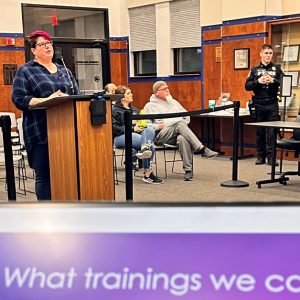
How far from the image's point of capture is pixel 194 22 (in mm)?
8891

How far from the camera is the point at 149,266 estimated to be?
0.98 meters

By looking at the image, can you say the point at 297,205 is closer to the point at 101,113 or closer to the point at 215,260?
the point at 215,260

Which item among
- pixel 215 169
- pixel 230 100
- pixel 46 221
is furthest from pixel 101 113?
pixel 230 100

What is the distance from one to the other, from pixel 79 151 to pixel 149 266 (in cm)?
216

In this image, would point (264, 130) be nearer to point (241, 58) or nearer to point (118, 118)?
point (241, 58)

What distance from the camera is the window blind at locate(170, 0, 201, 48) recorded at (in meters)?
8.86

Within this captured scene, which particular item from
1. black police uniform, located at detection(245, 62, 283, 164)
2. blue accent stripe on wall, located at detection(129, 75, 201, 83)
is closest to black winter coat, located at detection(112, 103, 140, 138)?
black police uniform, located at detection(245, 62, 283, 164)

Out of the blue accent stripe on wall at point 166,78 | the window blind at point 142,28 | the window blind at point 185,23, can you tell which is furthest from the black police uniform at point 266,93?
the window blind at point 142,28

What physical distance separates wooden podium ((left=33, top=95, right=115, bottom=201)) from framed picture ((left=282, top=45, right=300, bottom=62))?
4.84m

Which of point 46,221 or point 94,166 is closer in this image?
point 46,221

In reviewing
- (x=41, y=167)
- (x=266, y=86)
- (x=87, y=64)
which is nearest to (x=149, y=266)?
(x=41, y=167)

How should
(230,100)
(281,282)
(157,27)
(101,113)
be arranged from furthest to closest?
1. (157,27)
2. (230,100)
3. (101,113)
4. (281,282)

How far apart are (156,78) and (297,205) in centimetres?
881

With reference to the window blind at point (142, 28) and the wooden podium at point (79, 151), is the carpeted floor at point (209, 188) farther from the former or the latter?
the window blind at point (142, 28)
